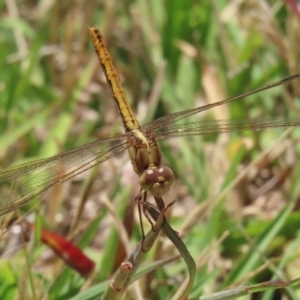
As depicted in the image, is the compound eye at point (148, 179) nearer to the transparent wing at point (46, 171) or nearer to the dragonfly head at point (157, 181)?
the dragonfly head at point (157, 181)

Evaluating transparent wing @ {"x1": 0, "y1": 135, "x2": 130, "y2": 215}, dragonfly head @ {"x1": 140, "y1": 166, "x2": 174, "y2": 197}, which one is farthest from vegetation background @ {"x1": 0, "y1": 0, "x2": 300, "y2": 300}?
dragonfly head @ {"x1": 140, "y1": 166, "x2": 174, "y2": 197}

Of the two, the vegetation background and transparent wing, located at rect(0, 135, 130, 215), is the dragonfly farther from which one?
the vegetation background

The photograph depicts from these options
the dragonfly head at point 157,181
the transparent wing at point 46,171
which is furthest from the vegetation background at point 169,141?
the dragonfly head at point 157,181

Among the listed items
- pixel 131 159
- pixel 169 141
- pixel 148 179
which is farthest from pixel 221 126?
pixel 169 141

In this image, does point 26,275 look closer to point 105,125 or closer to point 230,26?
point 105,125

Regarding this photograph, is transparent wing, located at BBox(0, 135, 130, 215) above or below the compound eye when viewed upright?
Answer: above

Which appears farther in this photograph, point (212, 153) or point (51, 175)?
point (212, 153)

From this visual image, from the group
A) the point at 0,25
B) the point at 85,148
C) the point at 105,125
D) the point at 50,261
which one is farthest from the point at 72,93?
the point at 85,148
